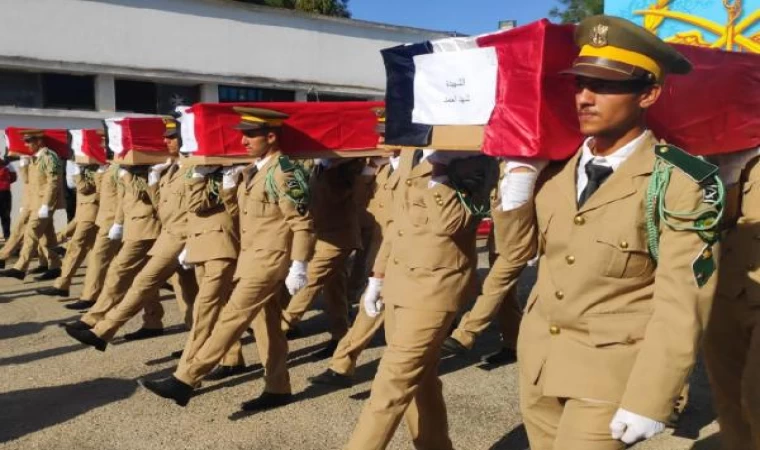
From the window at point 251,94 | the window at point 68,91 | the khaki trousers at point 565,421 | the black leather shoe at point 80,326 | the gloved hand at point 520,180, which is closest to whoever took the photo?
the khaki trousers at point 565,421

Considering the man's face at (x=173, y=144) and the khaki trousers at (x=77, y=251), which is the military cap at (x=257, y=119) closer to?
the man's face at (x=173, y=144)

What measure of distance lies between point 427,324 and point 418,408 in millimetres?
464

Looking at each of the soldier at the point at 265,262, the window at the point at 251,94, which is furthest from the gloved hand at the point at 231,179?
the window at the point at 251,94

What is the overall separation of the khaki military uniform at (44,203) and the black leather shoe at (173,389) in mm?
5726

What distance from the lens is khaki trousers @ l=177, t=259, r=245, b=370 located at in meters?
4.86

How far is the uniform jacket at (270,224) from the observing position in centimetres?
464

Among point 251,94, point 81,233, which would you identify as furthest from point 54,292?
point 251,94

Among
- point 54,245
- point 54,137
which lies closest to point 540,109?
point 54,245

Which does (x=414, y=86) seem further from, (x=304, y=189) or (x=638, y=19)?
(x=638, y=19)

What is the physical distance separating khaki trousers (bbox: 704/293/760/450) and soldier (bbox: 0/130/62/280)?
8293mm

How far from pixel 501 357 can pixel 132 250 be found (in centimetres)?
339

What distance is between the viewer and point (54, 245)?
9.77 metres

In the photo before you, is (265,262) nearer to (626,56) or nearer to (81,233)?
(626,56)

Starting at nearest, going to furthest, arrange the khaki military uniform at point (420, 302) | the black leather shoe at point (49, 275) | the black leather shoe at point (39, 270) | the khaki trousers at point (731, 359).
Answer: the khaki trousers at point (731, 359), the khaki military uniform at point (420, 302), the black leather shoe at point (49, 275), the black leather shoe at point (39, 270)
